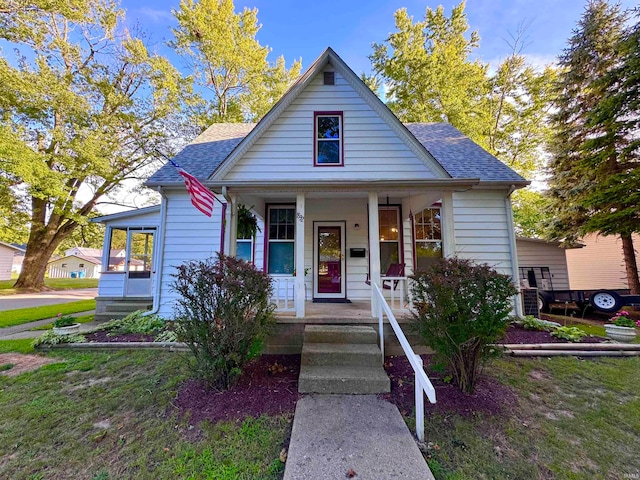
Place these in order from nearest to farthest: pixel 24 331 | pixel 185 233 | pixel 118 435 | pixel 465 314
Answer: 1. pixel 118 435
2. pixel 465 314
3. pixel 24 331
4. pixel 185 233

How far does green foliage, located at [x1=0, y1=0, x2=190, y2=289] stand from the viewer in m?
12.3

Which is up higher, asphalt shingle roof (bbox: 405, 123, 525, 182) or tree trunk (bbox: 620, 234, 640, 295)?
asphalt shingle roof (bbox: 405, 123, 525, 182)

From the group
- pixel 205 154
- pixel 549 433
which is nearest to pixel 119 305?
pixel 205 154

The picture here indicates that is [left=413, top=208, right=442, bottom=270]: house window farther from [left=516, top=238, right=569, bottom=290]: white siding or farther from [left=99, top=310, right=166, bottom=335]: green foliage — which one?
[left=99, top=310, right=166, bottom=335]: green foliage

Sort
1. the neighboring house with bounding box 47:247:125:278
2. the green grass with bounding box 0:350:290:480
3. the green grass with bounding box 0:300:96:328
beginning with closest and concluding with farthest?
the green grass with bounding box 0:350:290:480
the green grass with bounding box 0:300:96:328
the neighboring house with bounding box 47:247:125:278

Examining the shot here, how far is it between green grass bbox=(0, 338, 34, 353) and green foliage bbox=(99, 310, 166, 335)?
3.86 feet

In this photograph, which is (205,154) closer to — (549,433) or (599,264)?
(549,433)

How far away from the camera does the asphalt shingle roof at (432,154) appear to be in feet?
23.6

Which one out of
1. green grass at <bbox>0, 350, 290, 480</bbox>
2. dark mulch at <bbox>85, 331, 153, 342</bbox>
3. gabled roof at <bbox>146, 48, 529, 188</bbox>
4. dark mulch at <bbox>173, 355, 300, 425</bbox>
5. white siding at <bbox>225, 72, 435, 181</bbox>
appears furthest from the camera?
white siding at <bbox>225, 72, 435, 181</bbox>

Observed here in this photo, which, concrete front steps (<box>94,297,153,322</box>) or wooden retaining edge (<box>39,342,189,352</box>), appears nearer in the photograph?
wooden retaining edge (<box>39,342,189,352</box>)

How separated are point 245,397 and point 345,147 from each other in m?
5.15

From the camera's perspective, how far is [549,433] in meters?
2.72

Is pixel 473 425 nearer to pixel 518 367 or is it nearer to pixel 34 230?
pixel 518 367

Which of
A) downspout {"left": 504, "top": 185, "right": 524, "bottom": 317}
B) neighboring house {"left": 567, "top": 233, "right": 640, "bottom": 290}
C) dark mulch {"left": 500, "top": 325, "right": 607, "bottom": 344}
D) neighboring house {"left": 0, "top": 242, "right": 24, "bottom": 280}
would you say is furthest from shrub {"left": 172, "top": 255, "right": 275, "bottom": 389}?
neighboring house {"left": 0, "top": 242, "right": 24, "bottom": 280}
